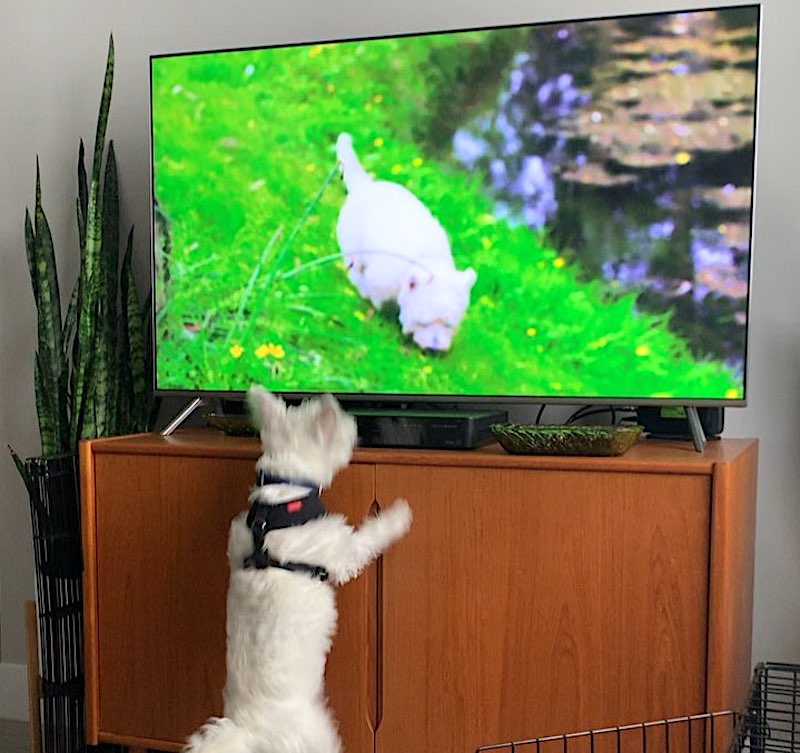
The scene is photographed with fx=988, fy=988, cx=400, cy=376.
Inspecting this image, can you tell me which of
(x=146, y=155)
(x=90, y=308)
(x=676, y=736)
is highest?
(x=146, y=155)

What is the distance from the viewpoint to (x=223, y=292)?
217cm

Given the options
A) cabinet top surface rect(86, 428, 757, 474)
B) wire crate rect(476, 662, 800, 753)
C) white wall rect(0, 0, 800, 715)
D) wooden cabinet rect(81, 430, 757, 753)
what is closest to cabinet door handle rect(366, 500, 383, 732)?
wooden cabinet rect(81, 430, 757, 753)

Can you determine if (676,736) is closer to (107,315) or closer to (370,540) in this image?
(370,540)

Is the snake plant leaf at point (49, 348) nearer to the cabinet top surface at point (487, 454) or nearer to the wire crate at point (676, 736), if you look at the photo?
the cabinet top surface at point (487, 454)

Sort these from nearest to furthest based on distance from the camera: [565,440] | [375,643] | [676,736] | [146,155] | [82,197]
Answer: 1. [676,736]
2. [565,440]
3. [375,643]
4. [82,197]
5. [146,155]

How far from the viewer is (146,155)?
8.55ft

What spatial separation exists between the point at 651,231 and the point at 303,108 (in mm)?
774

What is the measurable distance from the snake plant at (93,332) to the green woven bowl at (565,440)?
3.30 feet

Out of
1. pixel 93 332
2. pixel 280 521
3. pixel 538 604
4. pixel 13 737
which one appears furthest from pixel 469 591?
pixel 13 737

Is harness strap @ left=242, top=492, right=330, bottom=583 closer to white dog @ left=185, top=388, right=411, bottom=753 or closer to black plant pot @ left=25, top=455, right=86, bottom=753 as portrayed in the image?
white dog @ left=185, top=388, right=411, bottom=753

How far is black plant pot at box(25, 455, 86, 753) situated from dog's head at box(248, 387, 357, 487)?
2.18 ft

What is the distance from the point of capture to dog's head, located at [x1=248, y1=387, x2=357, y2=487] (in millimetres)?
1766

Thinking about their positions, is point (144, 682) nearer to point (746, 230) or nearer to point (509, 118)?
point (509, 118)

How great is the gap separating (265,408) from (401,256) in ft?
1.54
